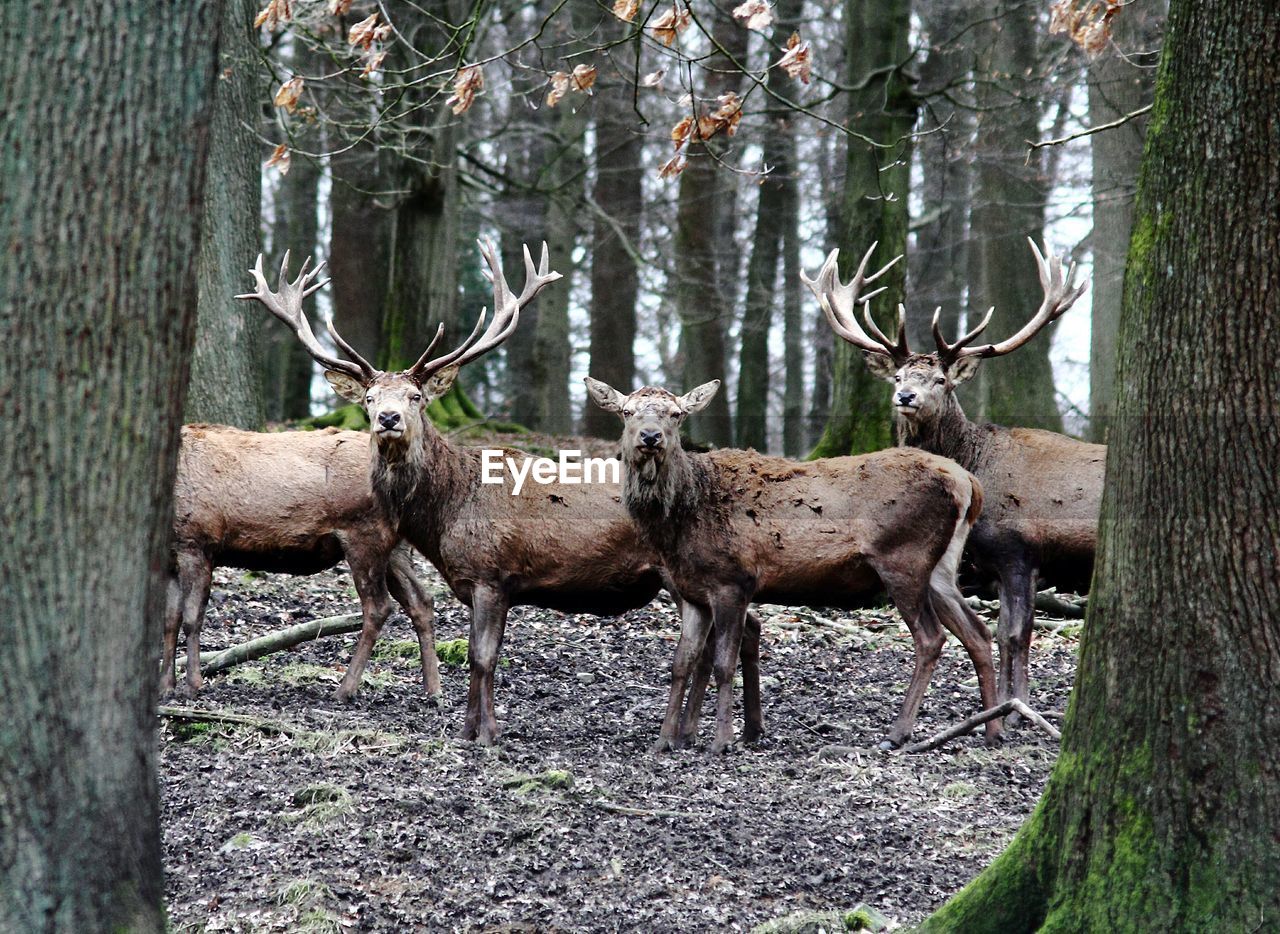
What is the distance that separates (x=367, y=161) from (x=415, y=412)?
12.6 m

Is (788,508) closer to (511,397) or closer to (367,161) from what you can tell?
(367,161)

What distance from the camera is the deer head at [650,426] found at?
25.2 ft

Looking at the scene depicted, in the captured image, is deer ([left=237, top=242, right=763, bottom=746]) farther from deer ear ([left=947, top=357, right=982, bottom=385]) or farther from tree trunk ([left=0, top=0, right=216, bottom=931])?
tree trunk ([left=0, top=0, right=216, bottom=931])

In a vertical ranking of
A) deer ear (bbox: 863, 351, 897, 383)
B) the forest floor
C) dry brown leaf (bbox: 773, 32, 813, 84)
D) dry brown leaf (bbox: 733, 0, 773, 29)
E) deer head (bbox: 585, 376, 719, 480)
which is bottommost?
the forest floor

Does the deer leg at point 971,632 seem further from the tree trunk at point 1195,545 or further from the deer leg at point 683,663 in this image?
the tree trunk at point 1195,545

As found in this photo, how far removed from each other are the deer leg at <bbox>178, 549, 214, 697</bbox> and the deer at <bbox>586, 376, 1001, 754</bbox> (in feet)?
9.03

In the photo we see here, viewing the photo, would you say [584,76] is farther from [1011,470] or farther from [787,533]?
[1011,470]

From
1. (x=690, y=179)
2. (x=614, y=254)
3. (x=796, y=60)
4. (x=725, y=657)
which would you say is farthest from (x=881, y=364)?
(x=614, y=254)

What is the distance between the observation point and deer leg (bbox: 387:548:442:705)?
868 cm

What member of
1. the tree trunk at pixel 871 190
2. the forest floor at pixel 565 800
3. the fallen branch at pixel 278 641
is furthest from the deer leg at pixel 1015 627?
the fallen branch at pixel 278 641

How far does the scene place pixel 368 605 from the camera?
29.0 ft

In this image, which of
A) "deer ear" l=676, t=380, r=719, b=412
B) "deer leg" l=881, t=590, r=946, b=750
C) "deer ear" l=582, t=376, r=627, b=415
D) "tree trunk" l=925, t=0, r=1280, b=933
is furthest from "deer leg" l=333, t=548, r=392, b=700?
"tree trunk" l=925, t=0, r=1280, b=933

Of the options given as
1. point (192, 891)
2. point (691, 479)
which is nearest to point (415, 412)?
point (691, 479)

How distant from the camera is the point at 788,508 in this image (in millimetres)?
8055
